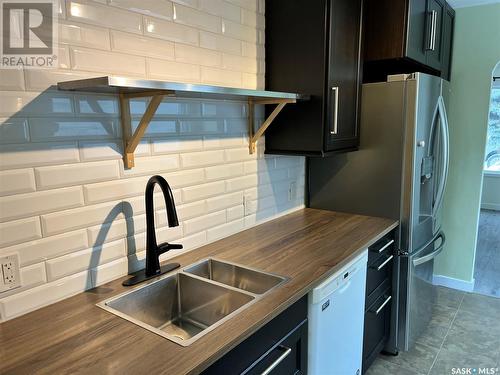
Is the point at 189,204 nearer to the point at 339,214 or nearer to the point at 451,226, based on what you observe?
the point at 339,214

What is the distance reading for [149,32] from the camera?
4.71ft

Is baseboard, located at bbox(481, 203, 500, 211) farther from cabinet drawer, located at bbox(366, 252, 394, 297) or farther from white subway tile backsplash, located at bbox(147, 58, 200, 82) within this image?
white subway tile backsplash, located at bbox(147, 58, 200, 82)

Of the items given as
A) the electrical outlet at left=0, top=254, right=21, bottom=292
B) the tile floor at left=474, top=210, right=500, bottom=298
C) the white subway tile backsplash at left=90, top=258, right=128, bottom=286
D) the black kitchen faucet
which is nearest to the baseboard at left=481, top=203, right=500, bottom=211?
the tile floor at left=474, top=210, right=500, bottom=298

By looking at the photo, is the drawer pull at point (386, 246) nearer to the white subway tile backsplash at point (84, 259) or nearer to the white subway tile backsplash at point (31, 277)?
the white subway tile backsplash at point (84, 259)

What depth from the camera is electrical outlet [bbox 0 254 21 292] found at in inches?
42.7

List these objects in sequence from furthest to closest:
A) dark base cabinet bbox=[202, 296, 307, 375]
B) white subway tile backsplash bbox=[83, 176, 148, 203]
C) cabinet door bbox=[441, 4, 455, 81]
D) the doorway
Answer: the doorway
cabinet door bbox=[441, 4, 455, 81]
white subway tile backsplash bbox=[83, 176, 148, 203]
dark base cabinet bbox=[202, 296, 307, 375]

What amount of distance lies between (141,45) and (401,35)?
1.54m

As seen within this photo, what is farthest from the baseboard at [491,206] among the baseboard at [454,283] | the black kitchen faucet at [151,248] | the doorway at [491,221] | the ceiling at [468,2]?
the black kitchen faucet at [151,248]

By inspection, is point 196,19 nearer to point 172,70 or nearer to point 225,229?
point 172,70

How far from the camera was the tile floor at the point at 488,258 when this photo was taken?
3260 mm

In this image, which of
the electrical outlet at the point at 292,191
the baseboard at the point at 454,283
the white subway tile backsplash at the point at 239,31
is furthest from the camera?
the baseboard at the point at 454,283

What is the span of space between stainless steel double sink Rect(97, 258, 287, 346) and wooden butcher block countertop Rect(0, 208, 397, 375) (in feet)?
0.16

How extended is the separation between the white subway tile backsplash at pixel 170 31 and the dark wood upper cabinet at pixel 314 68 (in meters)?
0.56

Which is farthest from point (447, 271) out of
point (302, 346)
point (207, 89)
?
point (207, 89)
